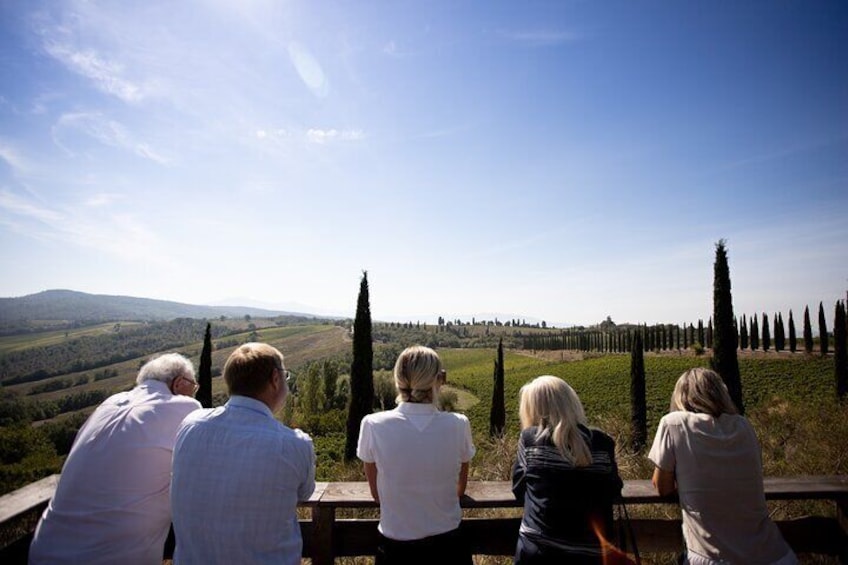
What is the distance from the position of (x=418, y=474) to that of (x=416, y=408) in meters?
0.33

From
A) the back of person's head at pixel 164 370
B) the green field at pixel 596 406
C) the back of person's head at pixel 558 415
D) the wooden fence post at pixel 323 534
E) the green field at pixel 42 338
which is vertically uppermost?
the back of person's head at pixel 164 370

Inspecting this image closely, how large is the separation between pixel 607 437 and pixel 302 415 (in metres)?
37.3

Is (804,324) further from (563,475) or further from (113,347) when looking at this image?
(113,347)

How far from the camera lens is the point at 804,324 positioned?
133ft

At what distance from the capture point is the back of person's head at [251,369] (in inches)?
73.5

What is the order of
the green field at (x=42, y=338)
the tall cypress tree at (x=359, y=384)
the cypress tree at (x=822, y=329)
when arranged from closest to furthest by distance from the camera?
the tall cypress tree at (x=359, y=384) < the cypress tree at (x=822, y=329) < the green field at (x=42, y=338)

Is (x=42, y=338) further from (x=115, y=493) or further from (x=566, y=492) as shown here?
(x=566, y=492)

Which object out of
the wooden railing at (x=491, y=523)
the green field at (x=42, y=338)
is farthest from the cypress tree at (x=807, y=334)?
the green field at (x=42, y=338)

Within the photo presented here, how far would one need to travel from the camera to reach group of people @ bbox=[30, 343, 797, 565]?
66.0 inches

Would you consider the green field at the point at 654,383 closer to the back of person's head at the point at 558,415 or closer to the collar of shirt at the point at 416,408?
the back of person's head at the point at 558,415

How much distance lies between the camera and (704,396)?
2.23m

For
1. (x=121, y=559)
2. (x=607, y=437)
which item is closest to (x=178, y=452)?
(x=121, y=559)

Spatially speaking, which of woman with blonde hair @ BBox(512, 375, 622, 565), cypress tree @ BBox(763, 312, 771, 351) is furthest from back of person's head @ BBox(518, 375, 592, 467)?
cypress tree @ BBox(763, 312, 771, 351)

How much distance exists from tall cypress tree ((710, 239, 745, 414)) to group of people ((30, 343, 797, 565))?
19713 mm
